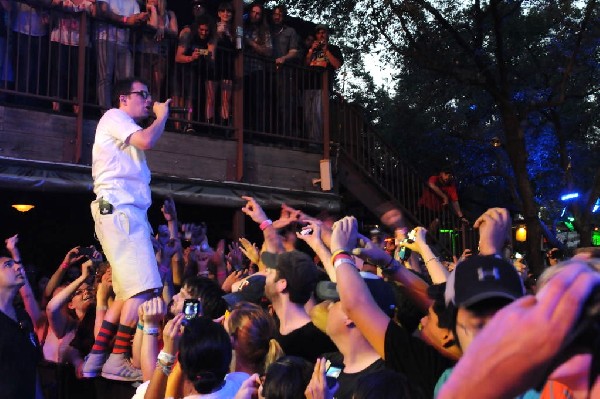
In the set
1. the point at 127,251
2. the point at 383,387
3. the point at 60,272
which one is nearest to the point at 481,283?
the point at 383,387

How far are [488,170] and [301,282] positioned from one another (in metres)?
16.6

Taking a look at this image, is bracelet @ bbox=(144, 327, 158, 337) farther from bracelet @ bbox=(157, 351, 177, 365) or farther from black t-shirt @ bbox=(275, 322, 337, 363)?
black t-shirt @ bbox=(275, 322, 337, 363)

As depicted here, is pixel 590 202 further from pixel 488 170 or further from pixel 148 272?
pixel 148 272

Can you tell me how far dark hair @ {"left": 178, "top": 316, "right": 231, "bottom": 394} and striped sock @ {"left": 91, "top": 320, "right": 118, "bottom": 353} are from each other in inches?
72.6

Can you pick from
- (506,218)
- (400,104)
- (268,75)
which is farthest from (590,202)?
(506,218)

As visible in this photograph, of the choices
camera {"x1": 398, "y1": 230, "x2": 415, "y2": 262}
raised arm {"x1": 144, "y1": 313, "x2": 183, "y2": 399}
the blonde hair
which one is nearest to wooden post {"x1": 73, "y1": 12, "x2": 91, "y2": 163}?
camera {"x1": 398, "y1": 230, "x2": 415, "y2": 262}

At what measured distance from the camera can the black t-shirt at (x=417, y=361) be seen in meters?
2.71

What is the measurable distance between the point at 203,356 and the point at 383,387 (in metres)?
1.03

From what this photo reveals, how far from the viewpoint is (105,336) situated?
15.3 ft

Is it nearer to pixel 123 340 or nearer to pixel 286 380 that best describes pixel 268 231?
pixel 123 340

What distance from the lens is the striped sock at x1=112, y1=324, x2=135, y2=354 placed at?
14.6 feet

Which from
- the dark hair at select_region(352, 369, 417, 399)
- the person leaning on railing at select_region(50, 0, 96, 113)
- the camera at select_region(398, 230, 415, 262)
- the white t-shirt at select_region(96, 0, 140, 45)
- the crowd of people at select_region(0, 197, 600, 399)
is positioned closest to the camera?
the crowd of people at select_region(0, 197, 600, 399)

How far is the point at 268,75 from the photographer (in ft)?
37.8

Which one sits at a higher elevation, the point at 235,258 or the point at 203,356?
the point at 235,258
